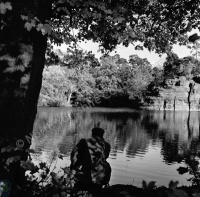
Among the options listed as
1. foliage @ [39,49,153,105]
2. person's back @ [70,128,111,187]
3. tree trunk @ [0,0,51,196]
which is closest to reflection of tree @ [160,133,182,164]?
person's back @ [70,128,111,187]

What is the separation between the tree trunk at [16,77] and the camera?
3252mm

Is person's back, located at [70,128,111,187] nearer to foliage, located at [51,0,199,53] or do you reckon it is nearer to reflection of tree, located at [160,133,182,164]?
foliage, located at [51,0,199,53]

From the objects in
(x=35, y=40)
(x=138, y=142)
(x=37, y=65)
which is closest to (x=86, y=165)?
(x=37, y=65)

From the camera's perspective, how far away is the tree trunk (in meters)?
3.25

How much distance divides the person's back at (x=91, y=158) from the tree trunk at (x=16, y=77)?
1.42m

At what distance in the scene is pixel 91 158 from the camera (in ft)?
15.6

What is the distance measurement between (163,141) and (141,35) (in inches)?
616

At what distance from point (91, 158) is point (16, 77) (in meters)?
2.09

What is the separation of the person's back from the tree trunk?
1.42 meters

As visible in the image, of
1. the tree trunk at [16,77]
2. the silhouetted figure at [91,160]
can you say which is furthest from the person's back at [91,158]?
the tree trunk at [16,77]

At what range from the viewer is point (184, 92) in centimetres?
6681

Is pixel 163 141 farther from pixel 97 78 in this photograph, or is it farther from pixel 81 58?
pixel 97 78

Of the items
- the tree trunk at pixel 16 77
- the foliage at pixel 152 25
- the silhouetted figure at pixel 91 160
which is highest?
the foliage at pixel 152 25

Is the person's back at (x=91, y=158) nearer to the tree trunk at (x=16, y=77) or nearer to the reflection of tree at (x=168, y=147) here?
the tree trunk at (x=16, y=77)
